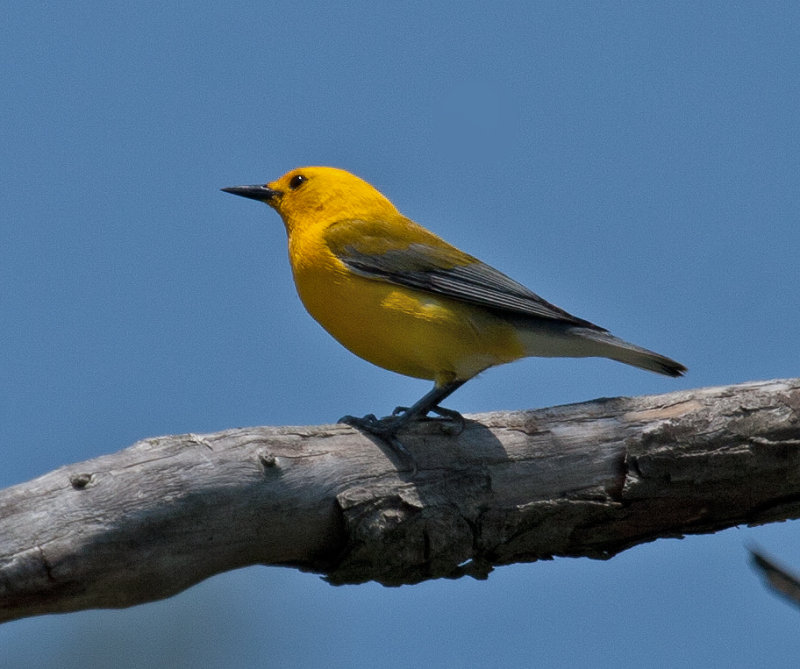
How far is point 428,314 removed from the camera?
21.2 ft

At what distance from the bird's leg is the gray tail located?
3.06ft

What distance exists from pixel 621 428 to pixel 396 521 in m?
1.50

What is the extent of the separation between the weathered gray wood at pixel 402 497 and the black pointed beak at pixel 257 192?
301cm

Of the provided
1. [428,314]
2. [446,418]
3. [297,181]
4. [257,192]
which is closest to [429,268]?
[428,314]

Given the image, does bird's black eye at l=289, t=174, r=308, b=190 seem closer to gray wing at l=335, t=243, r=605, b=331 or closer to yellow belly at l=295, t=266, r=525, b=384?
gray wing at l=335, t=243, r=605, b=331

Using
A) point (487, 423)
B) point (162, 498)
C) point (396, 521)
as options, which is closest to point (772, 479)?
point (487, 423)

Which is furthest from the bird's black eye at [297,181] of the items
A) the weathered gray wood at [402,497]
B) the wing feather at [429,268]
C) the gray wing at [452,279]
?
the weathered gray wood at [402,497]

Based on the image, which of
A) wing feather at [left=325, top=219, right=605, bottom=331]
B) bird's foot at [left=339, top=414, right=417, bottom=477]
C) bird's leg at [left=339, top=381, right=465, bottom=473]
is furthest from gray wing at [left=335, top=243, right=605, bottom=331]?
bird's foot at [left=339, top=414, right=417, bottom=477]

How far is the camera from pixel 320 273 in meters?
6.77

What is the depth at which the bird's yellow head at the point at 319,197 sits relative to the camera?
7.68 meters

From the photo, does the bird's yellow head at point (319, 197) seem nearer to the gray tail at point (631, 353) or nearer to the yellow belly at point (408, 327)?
the yellow belly at point (408, 327)

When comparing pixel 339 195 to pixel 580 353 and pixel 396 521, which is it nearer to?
pixel 580 353

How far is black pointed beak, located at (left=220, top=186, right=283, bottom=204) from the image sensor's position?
321 inches

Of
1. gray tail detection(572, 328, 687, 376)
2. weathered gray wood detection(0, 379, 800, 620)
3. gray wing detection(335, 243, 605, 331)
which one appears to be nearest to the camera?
weathered gray wood detection(0, 379, 800, 620)
